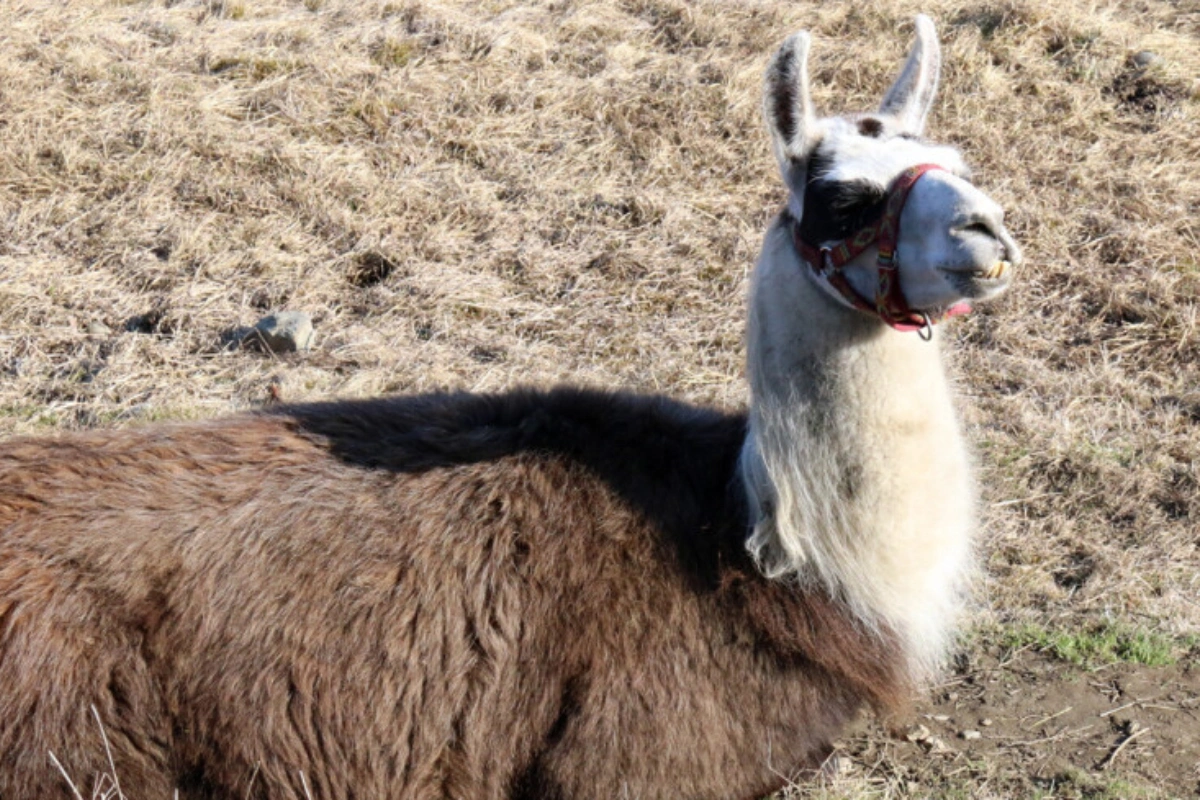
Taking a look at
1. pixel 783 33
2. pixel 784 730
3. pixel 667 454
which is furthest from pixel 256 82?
pixel 784 730

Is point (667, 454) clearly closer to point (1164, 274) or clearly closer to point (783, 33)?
point (1164, 274)

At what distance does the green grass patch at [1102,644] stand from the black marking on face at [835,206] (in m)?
2.18

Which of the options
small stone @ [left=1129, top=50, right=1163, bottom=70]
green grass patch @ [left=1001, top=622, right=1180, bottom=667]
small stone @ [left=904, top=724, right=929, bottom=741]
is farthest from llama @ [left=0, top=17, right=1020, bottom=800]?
small stone @ [left=1129, top=50, right=1163, bottom=70]

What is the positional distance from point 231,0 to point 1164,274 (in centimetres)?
787

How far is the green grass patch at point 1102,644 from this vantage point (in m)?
4.85

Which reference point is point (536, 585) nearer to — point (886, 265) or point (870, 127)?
point (886, 265)

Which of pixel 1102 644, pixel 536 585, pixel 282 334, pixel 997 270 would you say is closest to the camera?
pixel 997 270

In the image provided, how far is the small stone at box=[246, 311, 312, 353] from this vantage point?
750 cm

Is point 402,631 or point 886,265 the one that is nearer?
point 886,265

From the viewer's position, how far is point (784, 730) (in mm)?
3771

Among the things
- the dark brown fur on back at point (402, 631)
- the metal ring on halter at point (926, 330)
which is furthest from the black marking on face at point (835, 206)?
the dark brown fur on back at point (402, 631)

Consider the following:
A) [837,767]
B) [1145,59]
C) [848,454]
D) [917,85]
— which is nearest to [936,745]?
[837,767]

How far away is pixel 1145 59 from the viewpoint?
10.1 m

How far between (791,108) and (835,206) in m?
0.32
